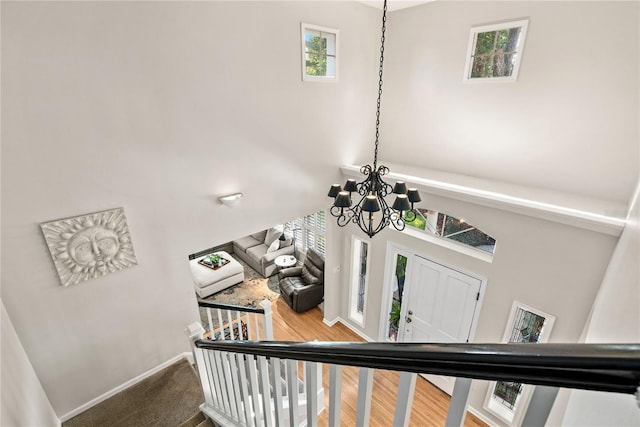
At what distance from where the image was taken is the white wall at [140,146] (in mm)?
2371

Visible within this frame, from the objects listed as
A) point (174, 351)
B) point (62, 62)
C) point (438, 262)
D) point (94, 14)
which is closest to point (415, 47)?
point (438, 262)

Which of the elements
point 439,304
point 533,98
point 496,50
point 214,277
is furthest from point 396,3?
point 214,277

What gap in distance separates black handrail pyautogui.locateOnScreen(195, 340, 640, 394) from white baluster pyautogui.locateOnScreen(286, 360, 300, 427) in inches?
17.2

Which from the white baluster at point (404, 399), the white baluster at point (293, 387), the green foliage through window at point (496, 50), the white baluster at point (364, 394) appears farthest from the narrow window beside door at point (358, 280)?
the white baluster at point (404, 399)

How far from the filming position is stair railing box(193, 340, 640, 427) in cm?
38

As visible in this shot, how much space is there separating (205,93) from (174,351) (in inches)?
112

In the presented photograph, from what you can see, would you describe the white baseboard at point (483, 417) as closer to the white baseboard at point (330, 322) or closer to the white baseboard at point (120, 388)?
the white baseboard at point (330, 322)

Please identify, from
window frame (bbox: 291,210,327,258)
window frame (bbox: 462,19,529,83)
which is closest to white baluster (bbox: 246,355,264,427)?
window frame (bbox: 462,19,529,83)

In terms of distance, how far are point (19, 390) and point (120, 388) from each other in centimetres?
146

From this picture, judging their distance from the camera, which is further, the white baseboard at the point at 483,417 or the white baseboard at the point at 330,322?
the white baseboard at the point at 330,322

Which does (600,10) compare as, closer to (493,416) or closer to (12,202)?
(493,416)

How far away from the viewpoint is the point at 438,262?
14.0 ft

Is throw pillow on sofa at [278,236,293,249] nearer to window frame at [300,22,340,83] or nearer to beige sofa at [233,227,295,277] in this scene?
beige sofa at [233,227,295,277]

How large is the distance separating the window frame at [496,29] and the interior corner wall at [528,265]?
1.54 m
